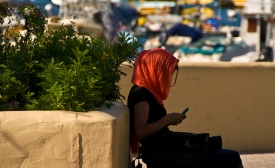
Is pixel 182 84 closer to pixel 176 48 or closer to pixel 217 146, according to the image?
pixel 217 146

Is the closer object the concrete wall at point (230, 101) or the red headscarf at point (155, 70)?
the red headscarf at point (155, 70)

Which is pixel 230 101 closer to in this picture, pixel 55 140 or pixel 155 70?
pixel 155 70

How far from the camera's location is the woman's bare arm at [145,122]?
4.91m

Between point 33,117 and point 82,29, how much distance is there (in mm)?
9474

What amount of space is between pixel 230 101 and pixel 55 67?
4.02 meters

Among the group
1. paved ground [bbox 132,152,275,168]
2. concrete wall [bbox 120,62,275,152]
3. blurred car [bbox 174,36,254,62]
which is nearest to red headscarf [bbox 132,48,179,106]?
paved ground [bbox 132,152,275,168]

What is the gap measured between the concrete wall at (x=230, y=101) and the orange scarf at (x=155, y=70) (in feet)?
9.29

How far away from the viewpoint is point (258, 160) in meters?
7.65

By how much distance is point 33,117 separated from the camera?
13.6ft

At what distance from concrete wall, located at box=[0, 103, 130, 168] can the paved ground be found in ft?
9.72

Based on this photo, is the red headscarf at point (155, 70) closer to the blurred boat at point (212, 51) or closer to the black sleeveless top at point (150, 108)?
the black sleeveless top at point (150, 108)

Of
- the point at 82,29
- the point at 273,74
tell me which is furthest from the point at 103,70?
the point at 82,29

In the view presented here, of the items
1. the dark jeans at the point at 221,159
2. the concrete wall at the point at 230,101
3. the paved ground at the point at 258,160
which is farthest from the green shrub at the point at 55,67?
the concrete wall at the point at 230,101

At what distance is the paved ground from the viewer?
7336 millimetres
